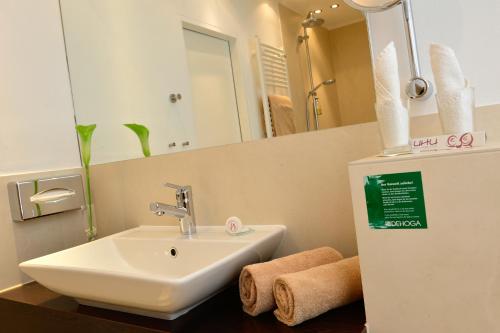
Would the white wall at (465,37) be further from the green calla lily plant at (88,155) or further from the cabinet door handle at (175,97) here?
the green calla lily plant at (88,155)

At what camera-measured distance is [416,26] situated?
95 cm

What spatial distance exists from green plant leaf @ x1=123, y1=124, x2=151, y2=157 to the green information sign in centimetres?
99

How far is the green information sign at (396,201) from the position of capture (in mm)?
663

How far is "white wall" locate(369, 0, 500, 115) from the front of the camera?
34.5 inches

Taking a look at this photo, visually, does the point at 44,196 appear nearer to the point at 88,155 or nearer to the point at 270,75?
the point at 88,155

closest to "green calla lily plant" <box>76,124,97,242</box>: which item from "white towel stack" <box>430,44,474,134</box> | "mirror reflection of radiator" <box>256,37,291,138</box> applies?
"mirror reflection of radiator" <box>256,37,291,138</box>

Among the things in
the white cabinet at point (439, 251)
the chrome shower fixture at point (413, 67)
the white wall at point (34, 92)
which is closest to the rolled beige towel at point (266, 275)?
the white cabinet at point (439, 251)

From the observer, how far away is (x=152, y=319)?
873 mm

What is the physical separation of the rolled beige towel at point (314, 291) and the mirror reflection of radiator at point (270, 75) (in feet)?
1.57

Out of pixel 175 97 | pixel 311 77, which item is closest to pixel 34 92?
pixel 175 97

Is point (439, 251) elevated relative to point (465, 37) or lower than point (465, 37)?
lower

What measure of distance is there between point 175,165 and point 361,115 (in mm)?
664

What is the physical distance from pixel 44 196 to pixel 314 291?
1.11 m

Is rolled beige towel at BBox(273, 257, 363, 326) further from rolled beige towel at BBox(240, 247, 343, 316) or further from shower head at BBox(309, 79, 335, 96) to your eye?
shower head at BBox(309, 79, 335, 96)
